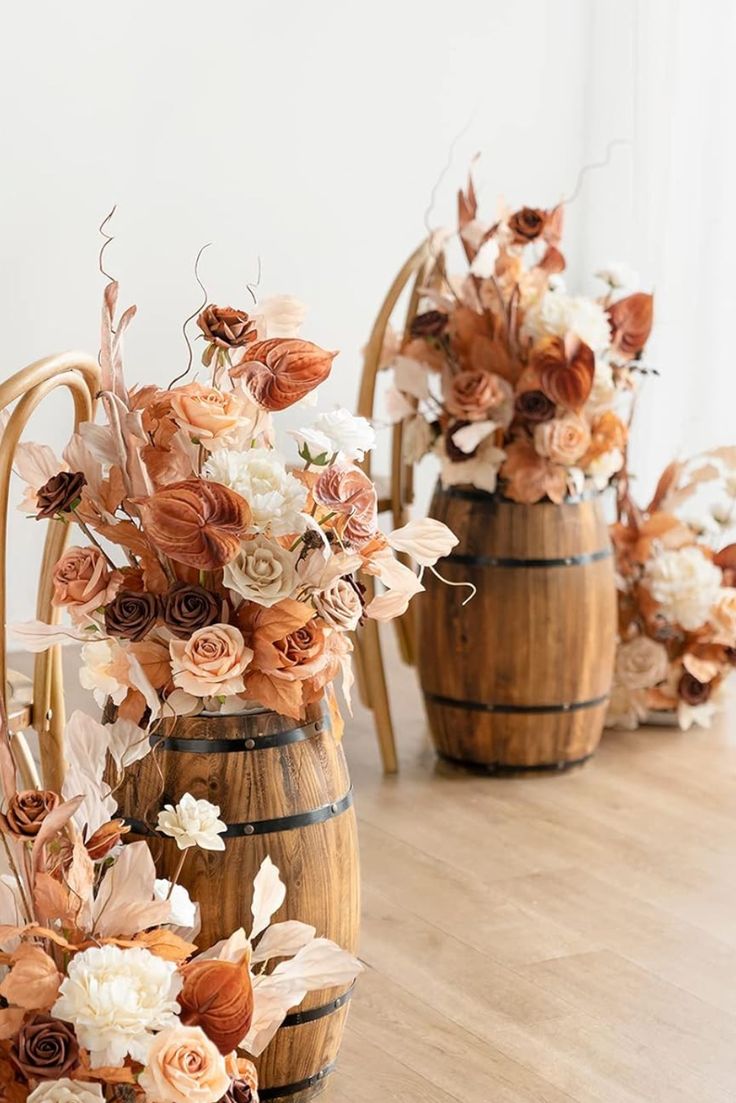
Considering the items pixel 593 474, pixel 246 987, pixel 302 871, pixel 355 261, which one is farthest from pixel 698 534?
pixel 246 987

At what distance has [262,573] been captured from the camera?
5.65ft

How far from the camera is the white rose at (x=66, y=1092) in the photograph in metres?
1.53

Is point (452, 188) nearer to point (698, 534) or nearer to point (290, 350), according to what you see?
point (698, 534)

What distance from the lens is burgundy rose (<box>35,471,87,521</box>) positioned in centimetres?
173

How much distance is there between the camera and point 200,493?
168cm

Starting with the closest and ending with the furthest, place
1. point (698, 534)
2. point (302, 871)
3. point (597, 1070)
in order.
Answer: point (302, 871)
point (597, 1070)
point (698, 534)

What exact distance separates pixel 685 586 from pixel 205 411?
6.68 feet

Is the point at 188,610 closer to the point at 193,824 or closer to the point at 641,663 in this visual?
the point at 193,824

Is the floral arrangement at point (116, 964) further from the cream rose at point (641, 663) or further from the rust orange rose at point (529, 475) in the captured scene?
the cream rose at point (641, 663)

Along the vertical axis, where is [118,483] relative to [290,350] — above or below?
below

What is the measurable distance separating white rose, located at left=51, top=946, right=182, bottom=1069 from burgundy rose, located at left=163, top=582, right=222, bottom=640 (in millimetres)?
349

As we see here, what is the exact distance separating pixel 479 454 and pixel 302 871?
57.9 inches

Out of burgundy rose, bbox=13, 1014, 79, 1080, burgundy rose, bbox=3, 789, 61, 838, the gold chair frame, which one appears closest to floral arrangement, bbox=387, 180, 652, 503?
the gold chair frame

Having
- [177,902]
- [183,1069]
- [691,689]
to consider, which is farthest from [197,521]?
[691,689]
